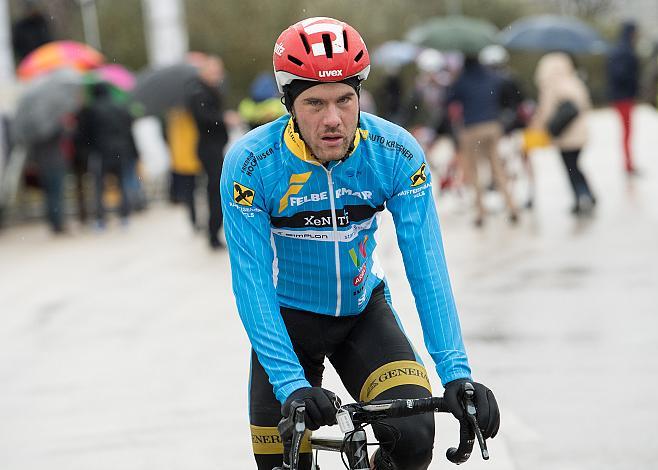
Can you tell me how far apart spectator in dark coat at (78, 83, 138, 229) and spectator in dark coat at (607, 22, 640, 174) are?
7.02 meters

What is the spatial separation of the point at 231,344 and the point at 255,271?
5595 millimetres

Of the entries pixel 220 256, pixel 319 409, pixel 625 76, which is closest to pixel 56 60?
pixel 220 256

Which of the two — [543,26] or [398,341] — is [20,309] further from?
[543,26]

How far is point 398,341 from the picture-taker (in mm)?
4238

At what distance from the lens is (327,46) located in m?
3.85

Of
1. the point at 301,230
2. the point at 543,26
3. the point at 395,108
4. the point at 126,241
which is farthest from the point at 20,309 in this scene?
the point at 395,108

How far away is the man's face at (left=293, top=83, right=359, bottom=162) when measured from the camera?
3.85 m

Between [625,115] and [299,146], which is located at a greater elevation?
[625,115]

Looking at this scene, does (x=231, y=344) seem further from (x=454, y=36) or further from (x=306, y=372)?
(x=454, y=36)

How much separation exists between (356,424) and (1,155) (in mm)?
Answer: 15374

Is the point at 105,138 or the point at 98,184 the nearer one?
the point at 105,138

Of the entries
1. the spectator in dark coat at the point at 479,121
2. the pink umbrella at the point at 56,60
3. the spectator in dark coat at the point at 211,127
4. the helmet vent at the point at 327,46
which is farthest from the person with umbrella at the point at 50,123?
the helmet vent at the point at 327,46

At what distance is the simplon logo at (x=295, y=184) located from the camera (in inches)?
161

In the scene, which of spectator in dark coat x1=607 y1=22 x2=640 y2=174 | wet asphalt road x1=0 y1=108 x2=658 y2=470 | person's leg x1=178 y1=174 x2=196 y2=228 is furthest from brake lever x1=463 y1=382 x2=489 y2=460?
spectator in dark coat x1=607 y1=22 x2=640 y2=174
